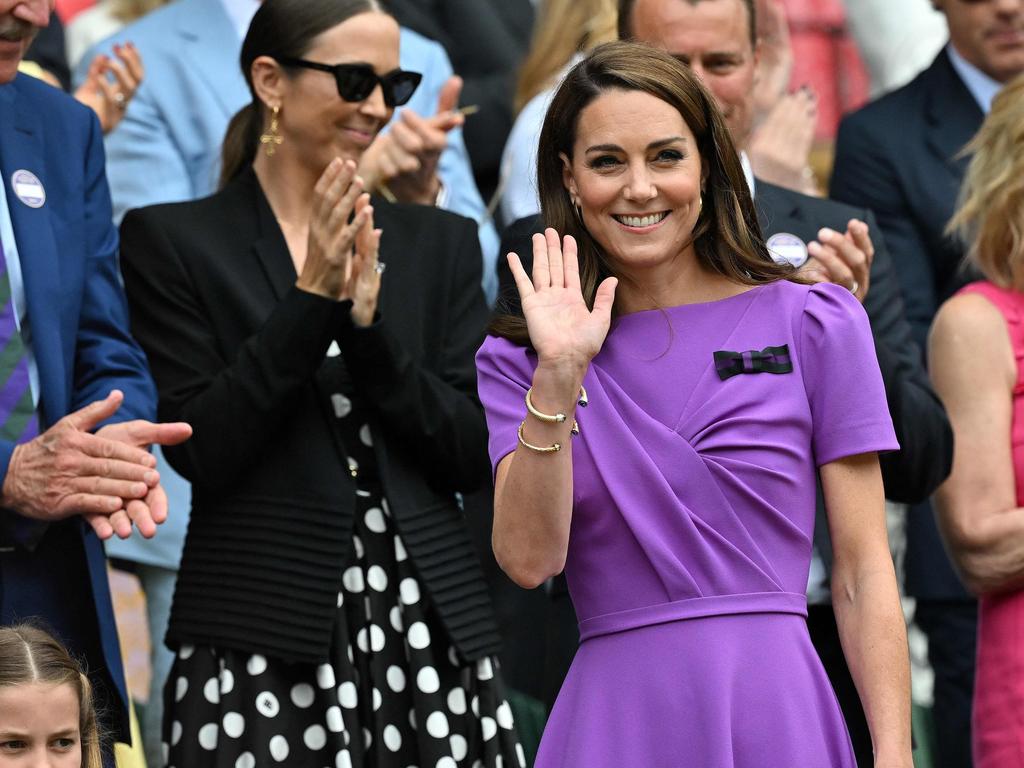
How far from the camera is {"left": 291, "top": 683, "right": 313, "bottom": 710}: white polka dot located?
4.37 metres

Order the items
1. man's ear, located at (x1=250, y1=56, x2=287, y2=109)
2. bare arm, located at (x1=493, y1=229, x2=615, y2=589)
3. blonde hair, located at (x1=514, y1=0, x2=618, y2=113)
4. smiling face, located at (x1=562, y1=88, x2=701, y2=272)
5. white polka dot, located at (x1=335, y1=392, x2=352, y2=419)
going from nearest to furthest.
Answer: bare arm, located at (x1=493, y1=229, x2=615, y2=589)
smiling face, located at (x1=562, y1=88, x2=701, y2=272)
white polka dot, located at (x1=335, y1=392, x2=352, y2=419)
man's ear, located at (x1=250, y1=56, x2=287, y2=109)
blonde hair, located at (x1=514, y1=0, x2=618, y2=113)

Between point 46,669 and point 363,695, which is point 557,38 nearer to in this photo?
point 363,695

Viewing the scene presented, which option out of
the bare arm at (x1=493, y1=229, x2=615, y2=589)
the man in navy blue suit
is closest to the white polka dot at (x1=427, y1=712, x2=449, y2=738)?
the man in navy blue suit

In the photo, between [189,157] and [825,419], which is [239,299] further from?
[825,419]

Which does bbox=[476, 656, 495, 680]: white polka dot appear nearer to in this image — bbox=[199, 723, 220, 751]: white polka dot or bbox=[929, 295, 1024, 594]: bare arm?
bbox=[199, 723, 220, 751]: white polka dot

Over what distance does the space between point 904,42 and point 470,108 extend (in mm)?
2475

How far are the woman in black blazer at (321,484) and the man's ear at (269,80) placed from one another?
162 mm

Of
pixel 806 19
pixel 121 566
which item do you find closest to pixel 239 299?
pixel 121 566

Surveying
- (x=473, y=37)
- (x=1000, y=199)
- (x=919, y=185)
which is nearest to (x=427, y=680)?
(x=1000, y=199)

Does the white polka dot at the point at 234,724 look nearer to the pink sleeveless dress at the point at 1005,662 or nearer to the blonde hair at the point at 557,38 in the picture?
the pink sleeveless dress at the point at 1005,662

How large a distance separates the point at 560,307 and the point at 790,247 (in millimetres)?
1332

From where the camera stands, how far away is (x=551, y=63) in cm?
624

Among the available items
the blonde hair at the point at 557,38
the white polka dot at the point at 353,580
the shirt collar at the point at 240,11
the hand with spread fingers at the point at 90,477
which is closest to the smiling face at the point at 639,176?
the hand with spread fingers at the point at 90,477

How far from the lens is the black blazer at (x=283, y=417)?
4387 mm
